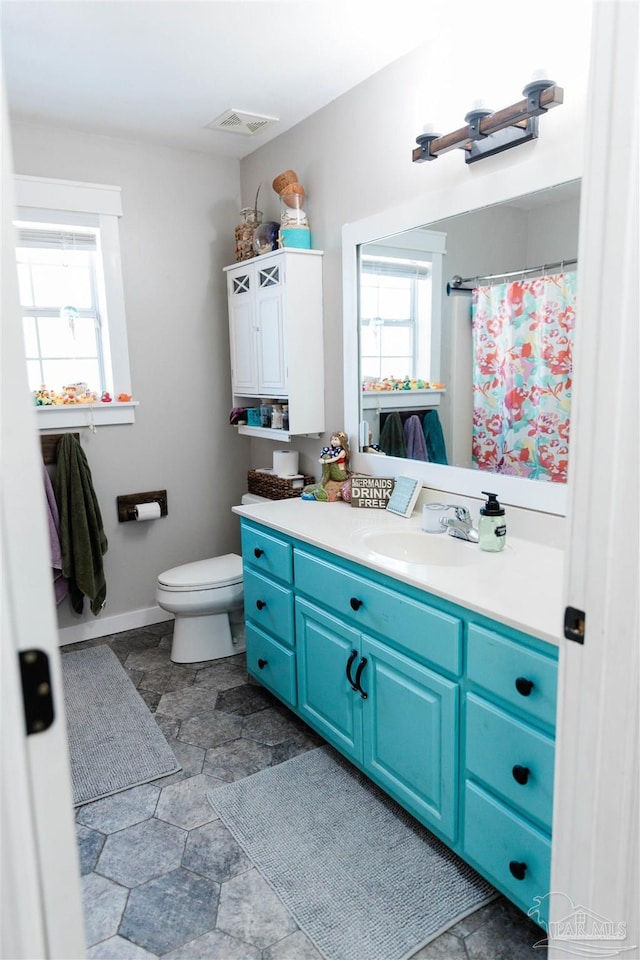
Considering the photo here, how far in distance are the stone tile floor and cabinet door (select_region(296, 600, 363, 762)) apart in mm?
199

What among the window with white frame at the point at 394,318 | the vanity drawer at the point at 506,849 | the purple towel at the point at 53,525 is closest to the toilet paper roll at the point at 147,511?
the purple towel at the point at 53,525

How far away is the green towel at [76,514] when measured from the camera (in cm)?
316

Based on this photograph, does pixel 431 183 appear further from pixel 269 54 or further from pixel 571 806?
pixel 571 806

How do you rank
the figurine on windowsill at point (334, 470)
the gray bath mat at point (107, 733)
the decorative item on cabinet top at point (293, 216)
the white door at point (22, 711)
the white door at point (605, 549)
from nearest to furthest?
the white door at point (22, 711)
the white door at point (605, 549)
the gray bath mat at point (107, 733)
the figurine on windowsill at point (334, 470)
the decorative item on cabinet top at point (293, 216)

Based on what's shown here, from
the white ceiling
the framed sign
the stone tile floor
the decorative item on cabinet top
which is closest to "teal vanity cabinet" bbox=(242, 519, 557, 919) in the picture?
the stone tile floor

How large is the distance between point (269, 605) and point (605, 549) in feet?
5.73

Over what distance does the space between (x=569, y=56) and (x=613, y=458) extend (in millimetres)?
1386

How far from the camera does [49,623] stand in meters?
0.75

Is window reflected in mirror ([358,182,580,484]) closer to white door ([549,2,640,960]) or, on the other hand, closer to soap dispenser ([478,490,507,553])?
soap dispenser ([478,490,507,553])

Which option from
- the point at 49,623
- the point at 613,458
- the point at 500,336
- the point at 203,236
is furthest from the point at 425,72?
the point at 49,623

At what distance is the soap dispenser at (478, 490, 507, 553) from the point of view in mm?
1997

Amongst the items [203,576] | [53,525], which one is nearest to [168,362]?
[53,525]

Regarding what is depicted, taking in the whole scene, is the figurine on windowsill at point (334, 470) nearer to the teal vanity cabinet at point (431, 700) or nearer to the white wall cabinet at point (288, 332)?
the white wall cabinet at point (288, 332)

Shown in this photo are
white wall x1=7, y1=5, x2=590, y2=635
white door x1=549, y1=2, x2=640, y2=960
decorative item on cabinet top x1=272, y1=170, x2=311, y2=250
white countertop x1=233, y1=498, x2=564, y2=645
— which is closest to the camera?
white door x1=549, y1=2, x2=640, y2=960
